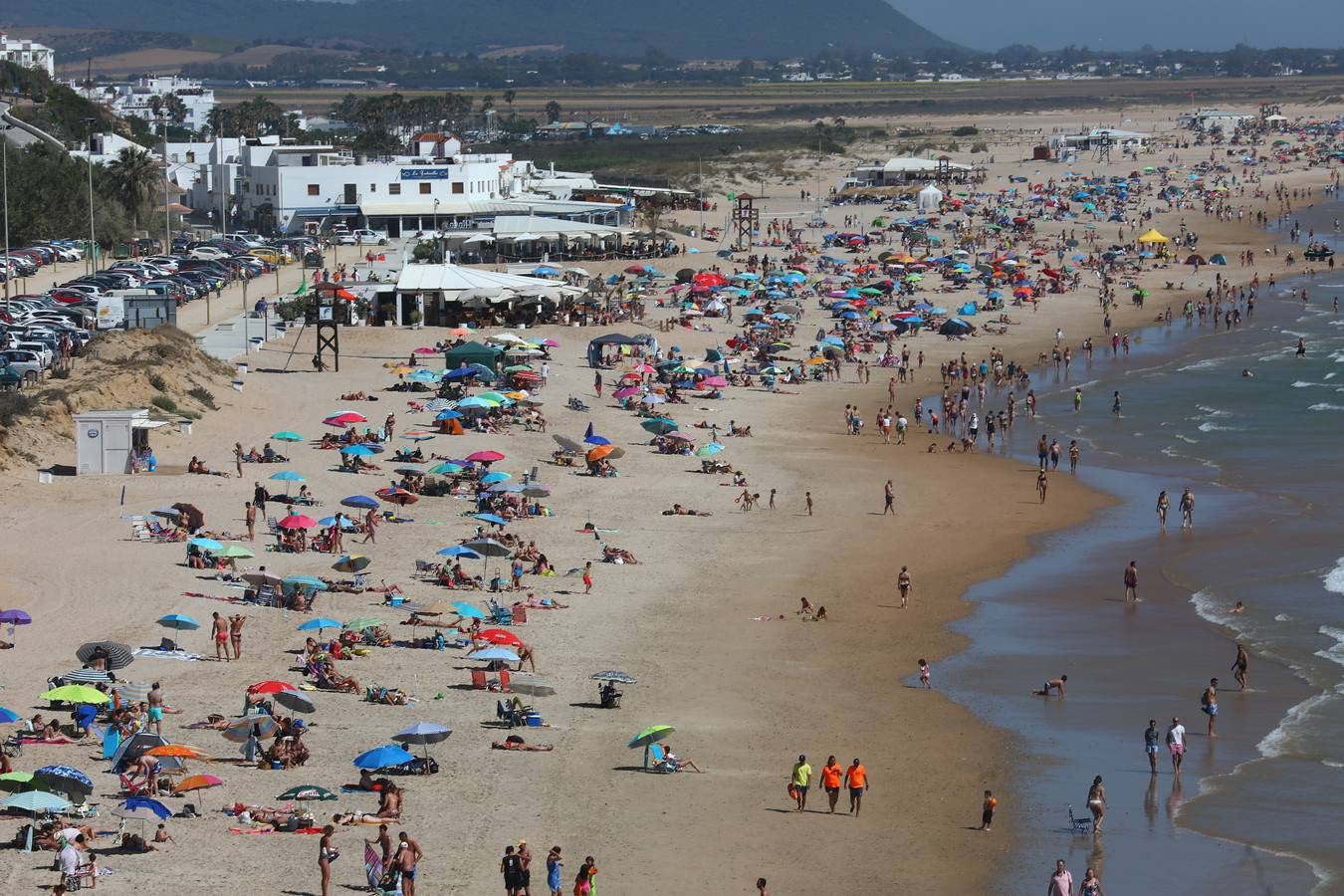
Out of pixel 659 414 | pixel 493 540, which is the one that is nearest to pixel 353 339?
pixel 659 414

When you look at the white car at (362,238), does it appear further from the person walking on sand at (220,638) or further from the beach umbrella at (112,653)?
the beach umbrella at (112,653)

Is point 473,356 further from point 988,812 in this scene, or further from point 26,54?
point 26,54

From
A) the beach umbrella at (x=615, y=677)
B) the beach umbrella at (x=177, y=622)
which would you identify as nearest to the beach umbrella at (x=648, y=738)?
the beach umbrella at (x=615, y=677)

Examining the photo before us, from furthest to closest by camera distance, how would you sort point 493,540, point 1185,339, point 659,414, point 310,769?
point 1185,339
point 659,414
point 493,540
point 310,769

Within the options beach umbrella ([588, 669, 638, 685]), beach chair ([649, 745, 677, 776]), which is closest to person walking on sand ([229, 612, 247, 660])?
beach umbrella ([588, 669, 638, 685])

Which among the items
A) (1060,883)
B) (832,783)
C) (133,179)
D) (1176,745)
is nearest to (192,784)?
(832,783)

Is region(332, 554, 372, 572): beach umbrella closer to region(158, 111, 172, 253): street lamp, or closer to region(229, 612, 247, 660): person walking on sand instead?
region(229, 612, 247, 660): person walking on sand

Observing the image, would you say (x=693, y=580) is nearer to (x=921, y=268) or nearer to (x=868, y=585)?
(x=868, y=585)
